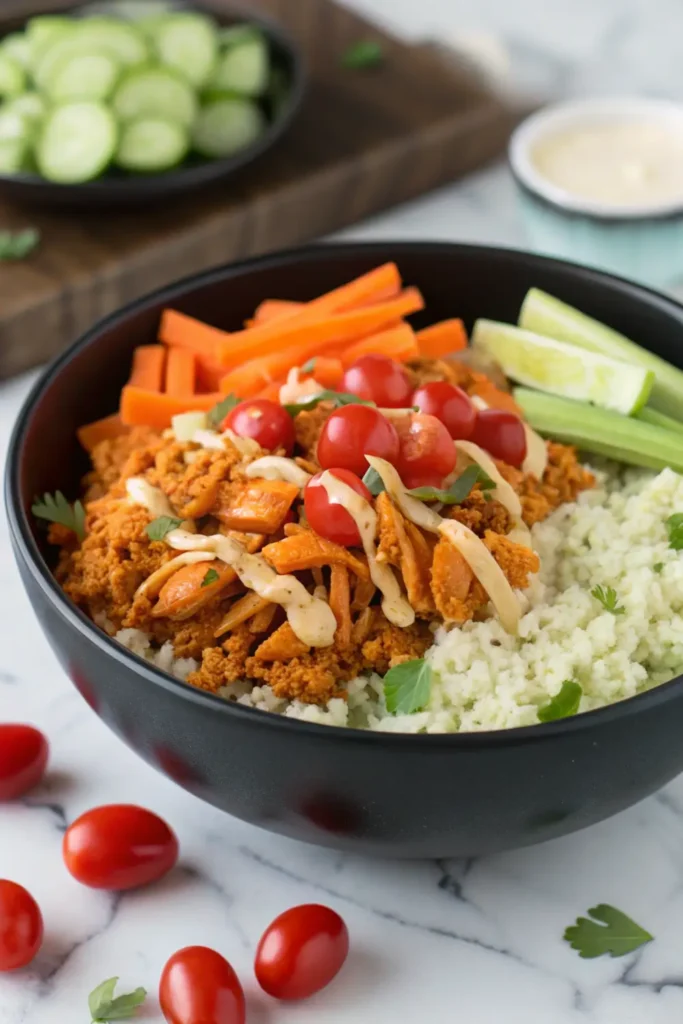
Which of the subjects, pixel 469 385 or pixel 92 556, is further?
pixel 469 385

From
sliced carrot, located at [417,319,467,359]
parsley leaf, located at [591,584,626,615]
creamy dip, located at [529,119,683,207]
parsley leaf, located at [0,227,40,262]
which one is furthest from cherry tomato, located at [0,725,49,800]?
creamy dip, located at [529,119,683,207]

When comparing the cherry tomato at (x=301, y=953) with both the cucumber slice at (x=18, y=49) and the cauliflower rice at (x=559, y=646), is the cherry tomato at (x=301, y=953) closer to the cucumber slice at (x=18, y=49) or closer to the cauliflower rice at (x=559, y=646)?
the cauliflower rice at (x=559, y=646)

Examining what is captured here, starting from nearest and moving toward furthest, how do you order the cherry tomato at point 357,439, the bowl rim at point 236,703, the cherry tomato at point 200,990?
1. the bowl rim at point 236,703
2. the cherry tomato at point 200,990
3. the cherry tomato at point 357,439

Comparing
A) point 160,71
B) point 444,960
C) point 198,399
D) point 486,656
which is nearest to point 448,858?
point 444,960

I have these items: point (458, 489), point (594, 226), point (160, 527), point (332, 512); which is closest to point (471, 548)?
point (458, 489)

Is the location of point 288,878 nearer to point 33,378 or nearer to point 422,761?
point 422,761

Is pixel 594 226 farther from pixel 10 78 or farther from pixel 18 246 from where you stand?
pixel 10 78

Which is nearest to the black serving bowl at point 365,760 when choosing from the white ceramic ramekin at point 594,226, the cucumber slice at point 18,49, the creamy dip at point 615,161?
the white ceramic ramekin at point 594,226
